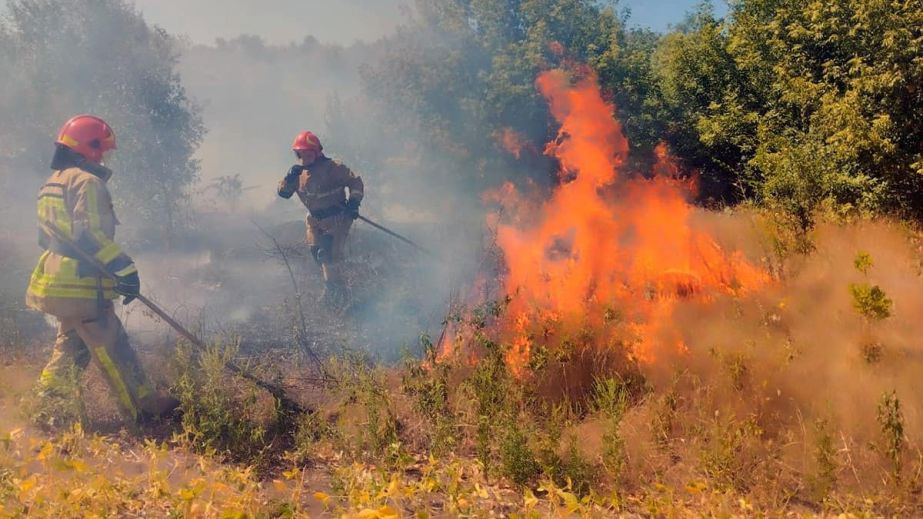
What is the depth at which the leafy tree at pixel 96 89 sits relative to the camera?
12.2m

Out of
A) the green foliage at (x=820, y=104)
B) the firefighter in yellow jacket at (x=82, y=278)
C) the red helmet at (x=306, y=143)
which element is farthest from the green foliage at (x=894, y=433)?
the red helmet at (x=306, y=143)

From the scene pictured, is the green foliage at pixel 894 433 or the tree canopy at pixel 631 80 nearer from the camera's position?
the green foliage at pixel 894 433

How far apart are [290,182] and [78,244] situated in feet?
12.3

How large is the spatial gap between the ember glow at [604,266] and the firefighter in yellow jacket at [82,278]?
10.1 feet

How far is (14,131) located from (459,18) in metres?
11.3

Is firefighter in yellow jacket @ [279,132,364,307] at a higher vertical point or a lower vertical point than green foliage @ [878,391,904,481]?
higher

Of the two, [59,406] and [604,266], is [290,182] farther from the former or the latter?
[604,266]

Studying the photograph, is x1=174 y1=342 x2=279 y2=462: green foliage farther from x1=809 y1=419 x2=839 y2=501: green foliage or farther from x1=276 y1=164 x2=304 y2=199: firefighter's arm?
x1=276 y1=164 x2=304 y2=199: firefighter's arm

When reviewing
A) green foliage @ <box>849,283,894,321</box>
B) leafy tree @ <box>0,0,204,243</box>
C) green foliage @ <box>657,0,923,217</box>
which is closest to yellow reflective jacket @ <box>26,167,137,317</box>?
green foliage @ <box>849,283,894,321</box>

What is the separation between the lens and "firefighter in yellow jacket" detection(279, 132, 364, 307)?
7.61 meters

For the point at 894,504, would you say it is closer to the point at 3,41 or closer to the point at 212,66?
the point at 3,41

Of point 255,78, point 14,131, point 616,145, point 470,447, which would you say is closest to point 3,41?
point 14,131

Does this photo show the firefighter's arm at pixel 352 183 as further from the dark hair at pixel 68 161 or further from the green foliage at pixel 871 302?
the green foliage at pixel 871 302

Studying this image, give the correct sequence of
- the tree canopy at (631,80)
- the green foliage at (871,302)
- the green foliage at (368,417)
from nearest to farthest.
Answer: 1. the green foliage at (871,302)
2. the green foliage at (368,417)
3. the tree canopy at (631,80)
